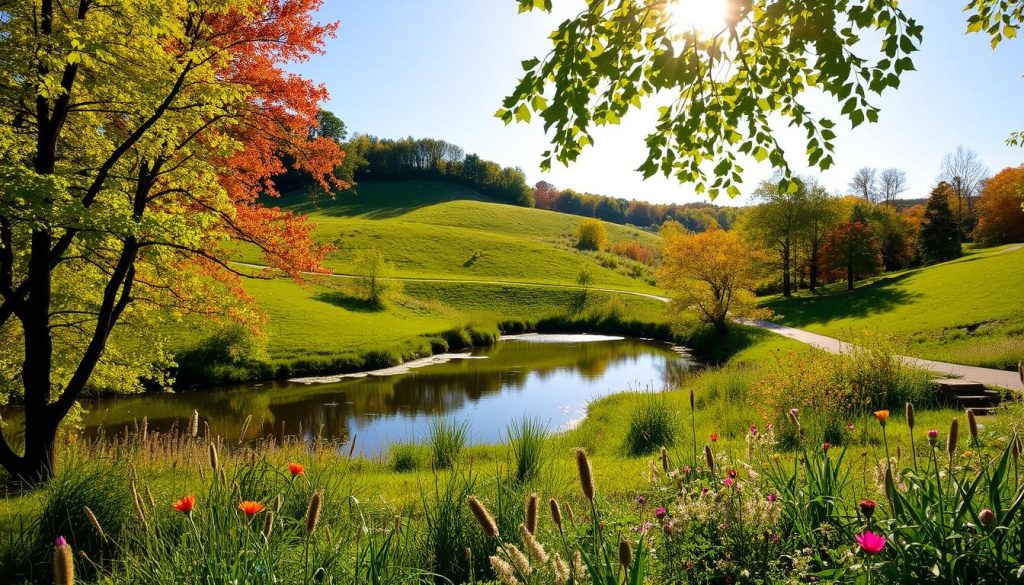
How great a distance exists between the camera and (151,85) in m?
7.35

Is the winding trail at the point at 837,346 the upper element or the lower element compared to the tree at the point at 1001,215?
lower

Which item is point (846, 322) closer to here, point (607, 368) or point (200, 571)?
point (607, 368)

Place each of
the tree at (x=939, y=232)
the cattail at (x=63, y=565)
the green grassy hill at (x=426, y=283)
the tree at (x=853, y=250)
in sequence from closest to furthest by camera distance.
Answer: the cattail at (x=63, y=565), the green grassy hill at (x=426, y=283), the tree at (x=853, y=250), the tree at (x=939, y=232)

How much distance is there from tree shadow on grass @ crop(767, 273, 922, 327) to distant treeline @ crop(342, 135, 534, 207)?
267ft

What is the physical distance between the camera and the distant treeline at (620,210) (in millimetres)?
140250

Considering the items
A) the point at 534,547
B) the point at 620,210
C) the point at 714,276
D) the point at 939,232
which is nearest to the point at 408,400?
the point at 714,276

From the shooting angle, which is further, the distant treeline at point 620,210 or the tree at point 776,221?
the distant treeline at point 620,210

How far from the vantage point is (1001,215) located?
55.5m

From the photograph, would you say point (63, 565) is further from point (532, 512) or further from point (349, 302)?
point (349, 302)

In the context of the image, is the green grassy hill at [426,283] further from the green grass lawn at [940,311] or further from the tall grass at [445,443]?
the green grass lawn at [940,311]

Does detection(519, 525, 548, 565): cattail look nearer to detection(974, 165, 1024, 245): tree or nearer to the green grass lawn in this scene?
the green grass lawn

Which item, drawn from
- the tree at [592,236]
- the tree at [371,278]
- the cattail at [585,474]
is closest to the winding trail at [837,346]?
the tree at [371,278]

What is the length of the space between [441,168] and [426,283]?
2868 inches

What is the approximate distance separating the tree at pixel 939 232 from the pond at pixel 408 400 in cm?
3674
